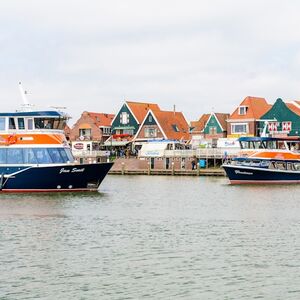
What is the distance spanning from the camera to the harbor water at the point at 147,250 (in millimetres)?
21516

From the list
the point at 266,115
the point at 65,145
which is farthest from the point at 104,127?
the point at 65,145

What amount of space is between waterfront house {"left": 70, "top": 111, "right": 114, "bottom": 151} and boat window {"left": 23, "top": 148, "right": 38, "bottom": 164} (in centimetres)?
6107

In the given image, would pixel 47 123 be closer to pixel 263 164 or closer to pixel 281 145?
pixel 263 164

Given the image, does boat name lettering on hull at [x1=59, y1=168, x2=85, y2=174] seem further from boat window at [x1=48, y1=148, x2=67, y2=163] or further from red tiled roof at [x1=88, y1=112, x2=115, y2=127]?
red tiled roof at [x1=88, y1=112, x2=115, y2=127]

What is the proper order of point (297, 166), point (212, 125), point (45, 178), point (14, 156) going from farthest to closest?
point (212, 125), point (297, 166), point (14, 156), point (45, 178)

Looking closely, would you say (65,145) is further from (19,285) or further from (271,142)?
(19,285)

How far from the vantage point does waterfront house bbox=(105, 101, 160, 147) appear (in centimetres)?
11256

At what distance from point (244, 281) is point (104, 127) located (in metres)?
96.8

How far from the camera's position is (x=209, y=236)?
30891 mm

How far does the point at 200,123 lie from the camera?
11169 centimetres

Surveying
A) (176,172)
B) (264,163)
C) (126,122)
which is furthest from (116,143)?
(264,163)

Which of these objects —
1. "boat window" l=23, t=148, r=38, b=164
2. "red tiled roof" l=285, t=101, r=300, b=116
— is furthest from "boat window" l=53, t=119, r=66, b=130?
"red tiled roof" l=285, t=101, r=300, b=116

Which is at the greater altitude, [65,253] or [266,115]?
[266,115]

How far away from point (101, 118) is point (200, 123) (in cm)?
1843
